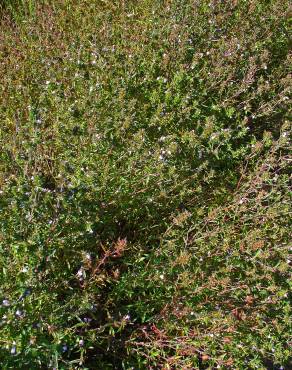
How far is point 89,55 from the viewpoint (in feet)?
12.2

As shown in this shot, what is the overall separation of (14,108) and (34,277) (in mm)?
1811

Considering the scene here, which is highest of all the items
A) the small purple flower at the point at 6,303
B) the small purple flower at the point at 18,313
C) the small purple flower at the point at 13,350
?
the small purple flower at the point at 6,303

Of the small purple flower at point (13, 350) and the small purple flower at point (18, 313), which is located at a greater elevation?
the small purple flower at point (18, 313)

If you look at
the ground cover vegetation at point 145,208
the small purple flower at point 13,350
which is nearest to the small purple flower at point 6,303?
the ground cover vegetation at point 145,208

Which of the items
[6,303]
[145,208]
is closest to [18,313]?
[6,303]

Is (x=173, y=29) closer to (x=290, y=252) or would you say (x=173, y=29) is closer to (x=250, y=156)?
(x=250, y=156)

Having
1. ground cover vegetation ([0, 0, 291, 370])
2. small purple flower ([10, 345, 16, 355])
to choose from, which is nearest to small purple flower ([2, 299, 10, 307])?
ground cover vegetation ([0, 0, 291, 370])

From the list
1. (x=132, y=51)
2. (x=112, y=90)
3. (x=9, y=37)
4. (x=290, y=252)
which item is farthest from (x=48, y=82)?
(x=290, y=252)

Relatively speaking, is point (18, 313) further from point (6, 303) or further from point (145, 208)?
point (145, 208)

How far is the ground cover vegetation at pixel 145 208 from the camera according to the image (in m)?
2.44

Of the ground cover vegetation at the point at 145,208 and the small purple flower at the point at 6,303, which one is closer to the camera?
the small purple flower at the point at 6,303

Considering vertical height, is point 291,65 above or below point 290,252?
above

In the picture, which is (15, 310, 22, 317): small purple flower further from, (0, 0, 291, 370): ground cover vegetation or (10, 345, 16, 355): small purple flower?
(10, 345, 16, 355): small purple flower

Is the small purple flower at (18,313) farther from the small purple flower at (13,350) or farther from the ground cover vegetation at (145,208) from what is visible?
the small purple flower at (13,350)
